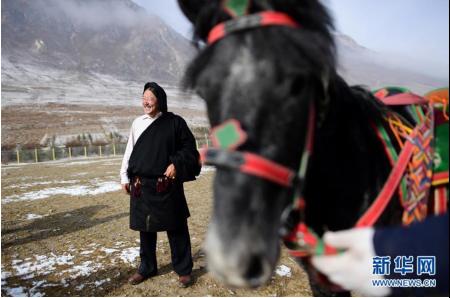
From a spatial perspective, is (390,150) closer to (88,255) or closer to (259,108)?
(259,108)

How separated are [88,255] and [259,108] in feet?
18.3

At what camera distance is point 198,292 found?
169 inches

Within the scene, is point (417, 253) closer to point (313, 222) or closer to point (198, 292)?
point (313, 222)

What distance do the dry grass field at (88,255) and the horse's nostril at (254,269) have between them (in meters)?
3.18

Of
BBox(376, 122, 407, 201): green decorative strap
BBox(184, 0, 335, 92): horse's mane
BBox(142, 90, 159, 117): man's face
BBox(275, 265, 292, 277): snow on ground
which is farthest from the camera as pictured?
BBox(275, 265, 292, 277): snow on ground

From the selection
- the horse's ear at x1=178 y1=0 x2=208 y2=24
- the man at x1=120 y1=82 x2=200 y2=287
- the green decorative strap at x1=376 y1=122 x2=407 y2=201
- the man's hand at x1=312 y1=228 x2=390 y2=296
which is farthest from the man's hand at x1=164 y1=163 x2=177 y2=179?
the man's hand at x1=312 y1=228 x2=390 y2=296

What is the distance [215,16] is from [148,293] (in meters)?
4.00

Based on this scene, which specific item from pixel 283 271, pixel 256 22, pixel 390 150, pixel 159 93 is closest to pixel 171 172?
pixel 159 93

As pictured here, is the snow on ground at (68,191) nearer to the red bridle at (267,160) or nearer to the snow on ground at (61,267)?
the snow on ground at (61,267)

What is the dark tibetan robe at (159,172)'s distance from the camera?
14.1 feet

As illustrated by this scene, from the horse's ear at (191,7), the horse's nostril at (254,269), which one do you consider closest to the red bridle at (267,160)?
the horse's nostril at (254,269)

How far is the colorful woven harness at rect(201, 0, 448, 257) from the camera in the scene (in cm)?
125

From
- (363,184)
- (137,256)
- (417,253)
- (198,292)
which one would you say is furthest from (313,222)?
(137,256)

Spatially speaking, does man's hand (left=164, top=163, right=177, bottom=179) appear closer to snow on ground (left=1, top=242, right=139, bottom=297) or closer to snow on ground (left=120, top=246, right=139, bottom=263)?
snow on ground (left=1, top=242, right=139, bottom=297)
